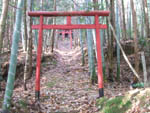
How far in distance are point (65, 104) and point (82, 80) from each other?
318 centimetres

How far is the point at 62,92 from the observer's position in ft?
23.6

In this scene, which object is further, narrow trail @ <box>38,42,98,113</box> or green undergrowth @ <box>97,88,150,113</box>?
narrow trail @ <box>38,42,98,113</box>

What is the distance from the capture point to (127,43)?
1246 centimetres

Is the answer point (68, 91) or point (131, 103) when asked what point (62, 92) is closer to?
point (68, 91)

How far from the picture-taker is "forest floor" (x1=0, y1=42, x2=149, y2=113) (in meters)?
5.27

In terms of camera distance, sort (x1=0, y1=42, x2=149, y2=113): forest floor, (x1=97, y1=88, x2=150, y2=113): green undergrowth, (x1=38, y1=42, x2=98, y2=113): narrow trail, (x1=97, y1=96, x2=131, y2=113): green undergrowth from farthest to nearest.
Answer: (x1=38, y1=42, x2=98, y2=113): narrow trail
(x1=0, y1=42, x2=149, y2=113): forest floor
(x1=97, y1=96, x2=131, y2=113): green undergrowth
(x1=97, y1=88, x2=150, y2=113): green undergrowth

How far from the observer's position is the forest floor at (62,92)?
527 cm

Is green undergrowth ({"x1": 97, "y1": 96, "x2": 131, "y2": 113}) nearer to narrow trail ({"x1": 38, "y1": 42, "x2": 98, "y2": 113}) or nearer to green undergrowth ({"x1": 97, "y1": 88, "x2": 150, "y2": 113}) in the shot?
green undergrowth ({"x1": 97, "y1": 88, "x2": 150, "y2": 113})

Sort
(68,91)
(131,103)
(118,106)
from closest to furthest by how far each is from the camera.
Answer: (131,103)
(118,106)
(68,91)

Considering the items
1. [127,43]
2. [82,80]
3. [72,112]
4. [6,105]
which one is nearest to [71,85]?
[82,80]

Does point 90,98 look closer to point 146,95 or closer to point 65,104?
point 65,104

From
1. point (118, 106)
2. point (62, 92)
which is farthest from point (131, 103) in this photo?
point (62, 92)

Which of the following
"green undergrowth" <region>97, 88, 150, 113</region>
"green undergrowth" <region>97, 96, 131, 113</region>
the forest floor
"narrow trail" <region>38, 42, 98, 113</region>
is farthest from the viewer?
"narrow trail" <region>38, 42, 98, 113</region>

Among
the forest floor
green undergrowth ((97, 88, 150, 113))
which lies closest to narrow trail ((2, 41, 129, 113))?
the forest floor
